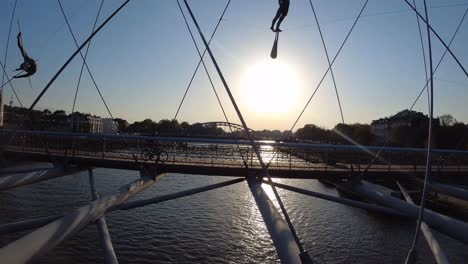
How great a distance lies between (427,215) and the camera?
1255 cm

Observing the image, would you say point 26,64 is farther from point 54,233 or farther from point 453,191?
point 453,191

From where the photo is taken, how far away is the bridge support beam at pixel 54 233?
6.64 metres

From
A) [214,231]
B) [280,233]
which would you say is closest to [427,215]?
[280,233]

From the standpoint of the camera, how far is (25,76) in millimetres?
14227

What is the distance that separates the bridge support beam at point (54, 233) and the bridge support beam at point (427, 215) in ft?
31.4

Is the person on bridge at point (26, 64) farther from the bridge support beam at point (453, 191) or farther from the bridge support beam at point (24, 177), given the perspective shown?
the bridge support beam at point (453, 191)

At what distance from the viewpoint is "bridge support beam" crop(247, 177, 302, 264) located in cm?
755

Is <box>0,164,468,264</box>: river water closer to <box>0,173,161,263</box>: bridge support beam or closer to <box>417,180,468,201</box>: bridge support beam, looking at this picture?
<box>417,180,468,201</box>: bridge support beam

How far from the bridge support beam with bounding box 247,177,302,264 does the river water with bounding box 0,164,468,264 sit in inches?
316

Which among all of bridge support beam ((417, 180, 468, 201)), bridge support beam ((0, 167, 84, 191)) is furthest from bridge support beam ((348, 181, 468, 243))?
bridge support beam ((0, 167, 84, 191))

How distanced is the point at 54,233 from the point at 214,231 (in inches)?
579

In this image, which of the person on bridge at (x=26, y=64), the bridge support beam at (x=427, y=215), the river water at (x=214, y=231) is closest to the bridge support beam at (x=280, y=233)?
the bridge support beam at (x=427, y=215)

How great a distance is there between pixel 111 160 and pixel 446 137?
261 feet

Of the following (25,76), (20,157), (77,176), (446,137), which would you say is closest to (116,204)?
(25,76)
